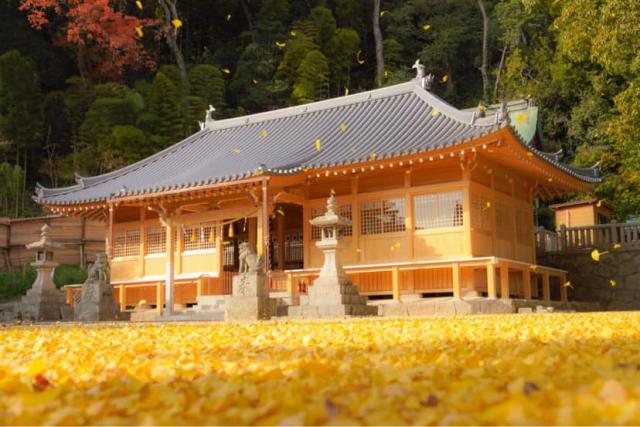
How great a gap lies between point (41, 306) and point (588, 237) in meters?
14.0

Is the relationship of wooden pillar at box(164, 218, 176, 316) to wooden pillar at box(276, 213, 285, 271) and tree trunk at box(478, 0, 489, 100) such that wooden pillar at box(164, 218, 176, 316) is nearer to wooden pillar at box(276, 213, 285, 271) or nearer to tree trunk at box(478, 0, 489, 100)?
wooden pillar at box(276, 213, 285, 271)

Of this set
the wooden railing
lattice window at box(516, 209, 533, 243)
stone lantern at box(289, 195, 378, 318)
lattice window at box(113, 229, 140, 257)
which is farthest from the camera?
lattice window at box(113, 229, 140, 257)

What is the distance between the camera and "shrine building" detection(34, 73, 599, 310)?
14141mm

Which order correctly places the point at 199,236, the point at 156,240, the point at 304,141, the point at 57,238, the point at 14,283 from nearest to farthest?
the point at 199,236
the point at 304,141
the point at 156,240
the point at 14,283
the point at 57,238

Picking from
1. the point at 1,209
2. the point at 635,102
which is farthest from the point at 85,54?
the point at 635,102

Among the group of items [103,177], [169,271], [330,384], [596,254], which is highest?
[103,177]

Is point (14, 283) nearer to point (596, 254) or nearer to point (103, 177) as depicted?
point (103, 177)

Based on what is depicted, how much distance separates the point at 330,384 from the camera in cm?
267

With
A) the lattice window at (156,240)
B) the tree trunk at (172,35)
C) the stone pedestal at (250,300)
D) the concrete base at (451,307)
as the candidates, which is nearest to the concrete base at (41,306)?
the lattice window at (156,240)

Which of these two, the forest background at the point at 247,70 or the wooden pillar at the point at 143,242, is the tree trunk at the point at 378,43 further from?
the wooden pillar at the point at 143,242

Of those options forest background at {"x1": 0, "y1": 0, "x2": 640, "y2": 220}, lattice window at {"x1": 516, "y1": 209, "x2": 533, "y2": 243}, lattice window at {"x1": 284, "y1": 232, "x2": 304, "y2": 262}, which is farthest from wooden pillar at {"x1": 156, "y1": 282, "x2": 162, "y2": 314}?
forest background at {"x1": 0, "y1": 0, "x2": 640, "y2": 220}

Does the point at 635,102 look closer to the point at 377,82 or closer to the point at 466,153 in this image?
the point at 466,153

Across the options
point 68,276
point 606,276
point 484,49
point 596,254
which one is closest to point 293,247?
point 68,276

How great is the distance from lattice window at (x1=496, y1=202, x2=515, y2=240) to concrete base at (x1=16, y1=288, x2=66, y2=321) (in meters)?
10.2
